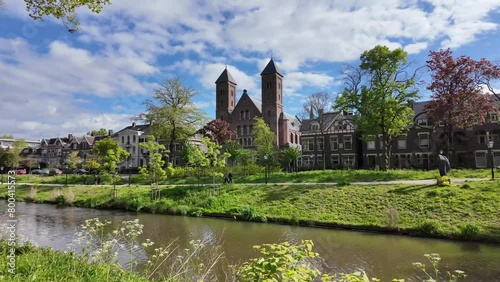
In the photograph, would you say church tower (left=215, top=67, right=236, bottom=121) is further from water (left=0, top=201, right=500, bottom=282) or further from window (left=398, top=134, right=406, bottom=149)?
water (left=0, top=201, right=500, bottom=282)

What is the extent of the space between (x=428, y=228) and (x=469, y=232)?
5.38ft

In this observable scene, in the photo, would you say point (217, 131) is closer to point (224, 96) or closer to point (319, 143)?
point (319, 143)

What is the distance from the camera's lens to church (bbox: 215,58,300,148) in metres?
55.8

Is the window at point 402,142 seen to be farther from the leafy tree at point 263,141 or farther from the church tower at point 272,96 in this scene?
the church tower at point 272,96

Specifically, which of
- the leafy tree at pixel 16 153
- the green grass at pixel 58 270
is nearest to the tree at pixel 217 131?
the green grass at pixel 58 270

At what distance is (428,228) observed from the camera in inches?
616

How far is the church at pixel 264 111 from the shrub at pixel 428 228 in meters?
38.2

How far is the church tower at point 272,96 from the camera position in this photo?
183 feet

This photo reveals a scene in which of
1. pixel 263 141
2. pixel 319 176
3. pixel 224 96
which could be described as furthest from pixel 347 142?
pixel 224 96

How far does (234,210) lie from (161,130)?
25062mm

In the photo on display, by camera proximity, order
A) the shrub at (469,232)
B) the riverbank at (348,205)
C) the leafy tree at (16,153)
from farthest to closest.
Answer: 1. the leafy tree at (16,153)
2. the riverbank at (348,205)
3. the shrub at (469,232)

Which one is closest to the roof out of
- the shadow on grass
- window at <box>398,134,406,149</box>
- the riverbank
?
window at <box>398,134,406,149</box>

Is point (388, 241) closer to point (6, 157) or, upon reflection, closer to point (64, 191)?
point (64, 191)

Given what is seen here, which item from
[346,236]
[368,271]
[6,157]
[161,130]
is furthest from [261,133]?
[6,157]
